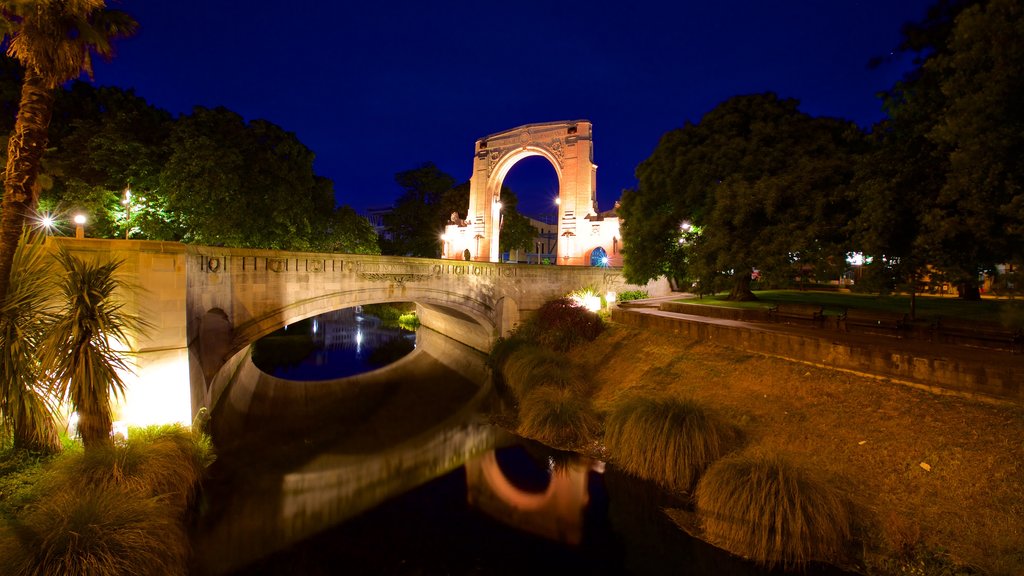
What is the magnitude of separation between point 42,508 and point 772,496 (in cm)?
967

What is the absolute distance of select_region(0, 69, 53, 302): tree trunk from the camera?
6301 millimetres

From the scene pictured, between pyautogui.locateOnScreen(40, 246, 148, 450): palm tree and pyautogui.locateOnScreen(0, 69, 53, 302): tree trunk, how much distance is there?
0.59 meters

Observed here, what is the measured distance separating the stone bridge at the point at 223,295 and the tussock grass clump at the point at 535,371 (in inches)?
197

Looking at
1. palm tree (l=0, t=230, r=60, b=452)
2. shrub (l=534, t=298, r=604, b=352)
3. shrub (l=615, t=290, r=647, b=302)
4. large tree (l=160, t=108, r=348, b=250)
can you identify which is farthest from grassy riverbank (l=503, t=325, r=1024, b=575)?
large tree (l=160, t=108, r=348, b=250)

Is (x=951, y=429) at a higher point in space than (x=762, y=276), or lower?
lower

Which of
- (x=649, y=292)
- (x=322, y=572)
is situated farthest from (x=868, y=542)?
(x=649, y=292)

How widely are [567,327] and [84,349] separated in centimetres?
1481

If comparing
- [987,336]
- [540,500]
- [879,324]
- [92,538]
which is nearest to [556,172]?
[879,324]

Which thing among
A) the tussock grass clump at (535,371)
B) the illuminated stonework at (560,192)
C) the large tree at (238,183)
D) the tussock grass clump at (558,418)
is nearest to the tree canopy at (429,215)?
the illuminated stonework at (560,192)

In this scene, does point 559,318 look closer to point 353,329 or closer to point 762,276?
point 762,276

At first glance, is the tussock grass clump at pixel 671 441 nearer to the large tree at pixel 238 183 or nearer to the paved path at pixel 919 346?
the paved path at pixel 919 346

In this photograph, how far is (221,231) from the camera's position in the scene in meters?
17.4

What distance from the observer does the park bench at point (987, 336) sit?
8.06 metres

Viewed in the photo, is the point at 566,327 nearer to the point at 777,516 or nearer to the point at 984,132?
the point at 777,516
